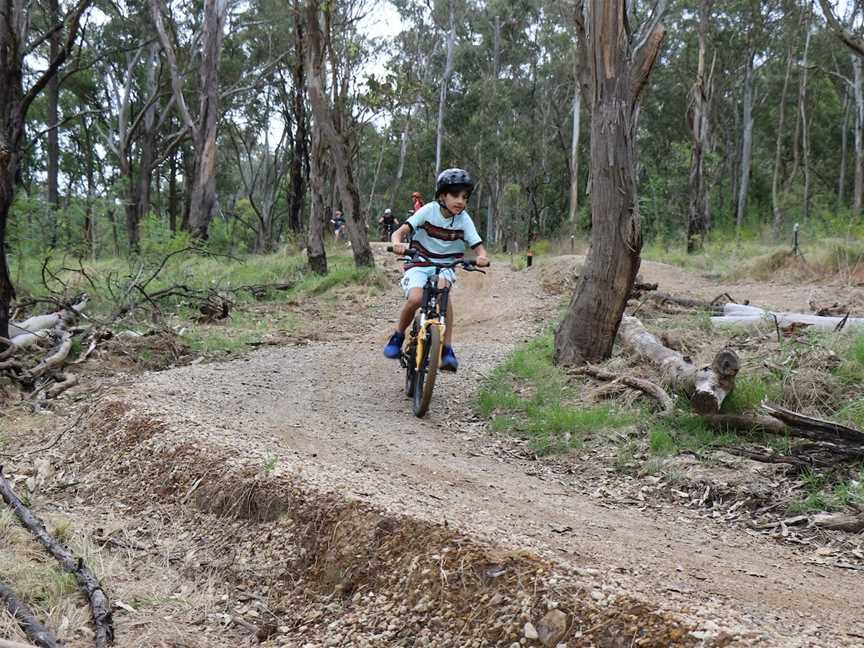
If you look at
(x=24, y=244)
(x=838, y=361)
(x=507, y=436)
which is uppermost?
(x=24, y=244)

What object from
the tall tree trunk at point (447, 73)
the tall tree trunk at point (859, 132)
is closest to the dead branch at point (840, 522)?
the tall tree trunk at point (859, 132)

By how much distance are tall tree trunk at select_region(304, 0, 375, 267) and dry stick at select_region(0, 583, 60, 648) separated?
1227 centimetres

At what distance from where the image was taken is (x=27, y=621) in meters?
2.95

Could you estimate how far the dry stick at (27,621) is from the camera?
112 inches

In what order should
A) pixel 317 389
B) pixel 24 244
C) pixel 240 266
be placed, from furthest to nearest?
pixel 240 266 < pixel 24 244 < pixel 317 389

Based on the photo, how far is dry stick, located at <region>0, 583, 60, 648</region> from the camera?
2.84 meters

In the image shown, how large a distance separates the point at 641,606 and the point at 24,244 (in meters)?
11.9

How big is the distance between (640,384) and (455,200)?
2.23 m

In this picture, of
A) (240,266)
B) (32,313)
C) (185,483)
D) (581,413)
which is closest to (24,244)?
(32,313)

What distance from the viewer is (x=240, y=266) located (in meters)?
16.7

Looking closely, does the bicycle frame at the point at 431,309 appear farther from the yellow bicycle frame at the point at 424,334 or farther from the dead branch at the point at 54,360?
the dead branch at the point at 54,360

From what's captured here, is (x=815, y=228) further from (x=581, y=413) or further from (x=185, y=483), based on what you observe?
(x=185, y=483)

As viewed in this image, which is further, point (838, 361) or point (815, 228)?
point (815, 228)

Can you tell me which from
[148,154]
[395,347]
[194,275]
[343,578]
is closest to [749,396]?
[395,347]
